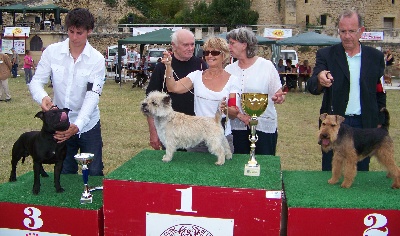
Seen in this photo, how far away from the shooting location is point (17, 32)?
36156mm

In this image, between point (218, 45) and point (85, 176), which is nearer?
point (85, 176)

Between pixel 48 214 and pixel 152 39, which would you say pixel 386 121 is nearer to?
pixel 48 214

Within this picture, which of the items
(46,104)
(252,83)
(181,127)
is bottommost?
(181,127)

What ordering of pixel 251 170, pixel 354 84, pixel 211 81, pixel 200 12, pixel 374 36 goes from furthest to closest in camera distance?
1. pixel 200 12
2. pixel 374 36
3. pixel 211 81
4. pixel 354 84
5. pixel 251 170

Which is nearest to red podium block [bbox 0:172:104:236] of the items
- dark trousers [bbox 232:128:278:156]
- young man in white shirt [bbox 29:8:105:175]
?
young man in white shirt [bbox 29:8:105:175]

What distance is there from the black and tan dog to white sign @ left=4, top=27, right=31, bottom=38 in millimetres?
36498

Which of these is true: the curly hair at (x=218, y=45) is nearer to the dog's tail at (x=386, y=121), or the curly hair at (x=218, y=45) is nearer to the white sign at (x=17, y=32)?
the dog's tail at (x=386, y=121)

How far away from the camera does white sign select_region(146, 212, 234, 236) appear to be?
2859 millimetres

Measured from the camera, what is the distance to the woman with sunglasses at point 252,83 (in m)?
3.94

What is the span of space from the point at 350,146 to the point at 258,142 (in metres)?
1.22

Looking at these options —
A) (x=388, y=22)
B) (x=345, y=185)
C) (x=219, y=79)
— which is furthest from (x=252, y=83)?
(x=388, y=22)

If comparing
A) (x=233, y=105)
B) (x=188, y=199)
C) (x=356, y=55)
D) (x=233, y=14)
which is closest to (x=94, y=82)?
(x=233, y=105)

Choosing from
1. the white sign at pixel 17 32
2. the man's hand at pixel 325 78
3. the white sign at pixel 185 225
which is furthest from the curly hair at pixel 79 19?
the white sign at pixel 17 32

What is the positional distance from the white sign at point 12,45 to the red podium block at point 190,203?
106 ft
